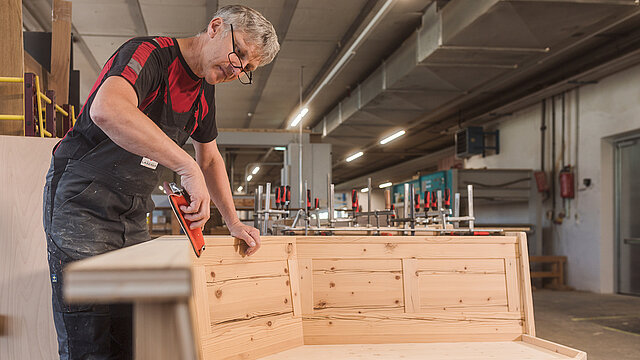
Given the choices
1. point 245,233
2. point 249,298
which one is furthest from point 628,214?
point 245,233

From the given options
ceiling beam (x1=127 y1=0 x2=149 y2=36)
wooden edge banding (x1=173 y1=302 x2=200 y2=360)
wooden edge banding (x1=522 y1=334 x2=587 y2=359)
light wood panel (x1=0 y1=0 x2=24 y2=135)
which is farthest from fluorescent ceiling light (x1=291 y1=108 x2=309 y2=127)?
wooden edge banding (x1=173 y1=302 x2=200 y2=360)

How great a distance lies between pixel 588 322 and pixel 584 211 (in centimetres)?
315

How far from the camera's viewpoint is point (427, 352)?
2.12 meters

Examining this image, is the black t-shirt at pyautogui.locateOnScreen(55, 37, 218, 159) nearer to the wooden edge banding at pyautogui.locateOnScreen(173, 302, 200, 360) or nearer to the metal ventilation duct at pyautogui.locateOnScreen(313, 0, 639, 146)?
the wooden edge banding at pyautogui.locateOnScreen(173, 302, 200, 360)

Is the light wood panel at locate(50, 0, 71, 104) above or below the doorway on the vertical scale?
above

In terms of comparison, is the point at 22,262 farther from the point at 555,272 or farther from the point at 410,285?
the point at 555,272

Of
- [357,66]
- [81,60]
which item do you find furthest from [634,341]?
[81,60]

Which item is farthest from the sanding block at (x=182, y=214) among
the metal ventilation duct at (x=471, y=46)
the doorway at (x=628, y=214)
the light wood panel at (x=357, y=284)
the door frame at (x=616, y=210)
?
the door frame at (x=616, y=210)

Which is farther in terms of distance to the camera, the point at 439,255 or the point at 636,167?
the point at 636,167

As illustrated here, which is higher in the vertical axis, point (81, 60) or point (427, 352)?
point (81, 60)

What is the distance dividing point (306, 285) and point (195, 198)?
1.20 metres

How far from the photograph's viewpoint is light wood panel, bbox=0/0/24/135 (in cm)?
247

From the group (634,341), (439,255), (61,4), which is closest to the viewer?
(439,255)

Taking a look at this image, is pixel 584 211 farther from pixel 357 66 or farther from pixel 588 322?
pixel 357 66
